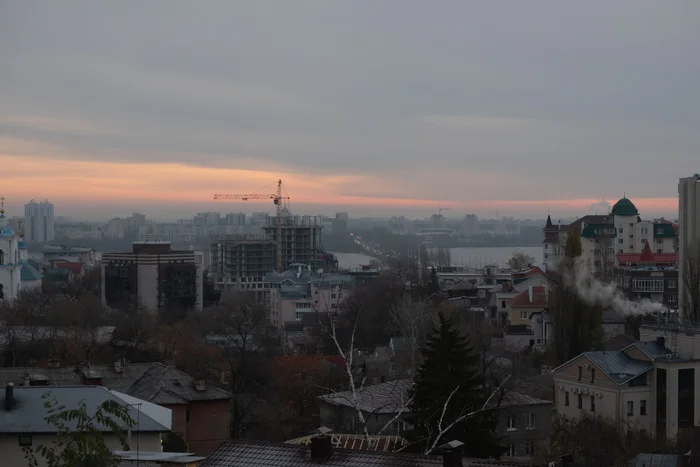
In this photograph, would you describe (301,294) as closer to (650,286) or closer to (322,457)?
(650,286)

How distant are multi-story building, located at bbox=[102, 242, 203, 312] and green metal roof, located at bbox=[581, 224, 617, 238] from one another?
2419 cm

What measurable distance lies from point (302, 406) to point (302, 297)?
3685 centimetres

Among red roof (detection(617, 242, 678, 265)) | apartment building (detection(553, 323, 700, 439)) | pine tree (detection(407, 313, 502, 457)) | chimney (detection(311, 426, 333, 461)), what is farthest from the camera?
red roof (detection(617, 242, 678, 265))

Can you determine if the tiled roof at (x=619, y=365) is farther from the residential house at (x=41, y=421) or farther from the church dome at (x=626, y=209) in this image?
the church dome at (x=626, y=209)

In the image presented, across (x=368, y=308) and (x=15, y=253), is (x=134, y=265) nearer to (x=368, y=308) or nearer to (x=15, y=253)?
(x=15, y=253)

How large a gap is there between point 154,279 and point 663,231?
31477 mm

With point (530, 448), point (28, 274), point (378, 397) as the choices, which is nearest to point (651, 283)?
point (530, 448)

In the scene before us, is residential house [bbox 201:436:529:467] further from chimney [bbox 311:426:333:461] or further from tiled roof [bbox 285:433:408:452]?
tiled roof [bbox 285:433:408:452]

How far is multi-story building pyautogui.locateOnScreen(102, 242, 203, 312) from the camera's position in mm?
69312

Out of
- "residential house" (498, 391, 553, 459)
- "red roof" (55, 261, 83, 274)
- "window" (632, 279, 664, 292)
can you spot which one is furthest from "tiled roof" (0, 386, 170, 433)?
"red roof" (55, 261, 83, 274)

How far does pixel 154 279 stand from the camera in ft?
230

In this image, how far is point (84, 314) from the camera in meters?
41.7

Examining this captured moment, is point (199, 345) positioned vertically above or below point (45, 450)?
below

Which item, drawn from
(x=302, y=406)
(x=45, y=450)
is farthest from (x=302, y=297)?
(x=45, y=450)
